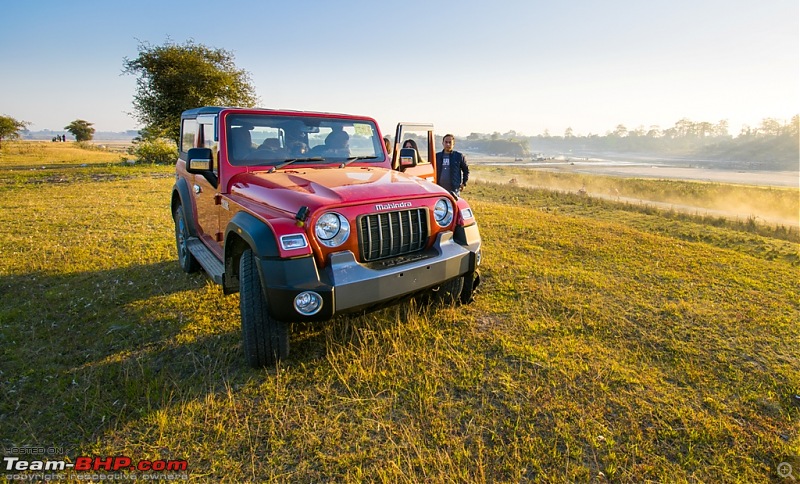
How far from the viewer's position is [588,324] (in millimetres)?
4238

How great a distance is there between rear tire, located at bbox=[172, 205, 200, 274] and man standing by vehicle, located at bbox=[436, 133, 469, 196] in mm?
4709

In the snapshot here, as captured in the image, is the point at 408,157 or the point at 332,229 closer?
the point at 332,229

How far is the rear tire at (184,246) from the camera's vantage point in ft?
17.2

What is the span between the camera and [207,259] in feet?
14.1

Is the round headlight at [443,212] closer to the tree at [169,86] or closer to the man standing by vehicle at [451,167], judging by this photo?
the man standing by vehicle at [451,167]

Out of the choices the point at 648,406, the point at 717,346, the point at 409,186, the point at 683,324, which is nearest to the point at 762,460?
the point at 648,406

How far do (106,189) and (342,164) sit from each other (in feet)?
41.9

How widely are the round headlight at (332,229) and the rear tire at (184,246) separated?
9.12ft

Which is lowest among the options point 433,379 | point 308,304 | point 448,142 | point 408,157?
point 433,379

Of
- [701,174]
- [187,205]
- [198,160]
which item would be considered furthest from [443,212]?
[701,174]

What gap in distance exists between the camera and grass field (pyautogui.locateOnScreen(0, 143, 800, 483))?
8.39ft

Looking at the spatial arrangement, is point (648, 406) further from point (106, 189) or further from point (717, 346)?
point (106, 189)

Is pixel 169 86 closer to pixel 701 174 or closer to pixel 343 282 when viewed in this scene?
pixel 343 282

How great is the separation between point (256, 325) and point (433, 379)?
1430mm
